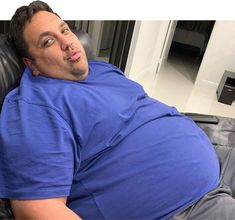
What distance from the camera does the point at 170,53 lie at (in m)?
4.52

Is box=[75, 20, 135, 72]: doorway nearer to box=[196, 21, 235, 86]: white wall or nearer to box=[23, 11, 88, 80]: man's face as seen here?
box=[23, 11, 88, 80]: man's face

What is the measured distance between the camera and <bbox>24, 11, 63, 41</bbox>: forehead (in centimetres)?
112

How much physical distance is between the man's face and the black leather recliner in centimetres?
7

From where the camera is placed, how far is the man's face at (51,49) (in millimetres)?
1124

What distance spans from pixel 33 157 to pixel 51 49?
46cm

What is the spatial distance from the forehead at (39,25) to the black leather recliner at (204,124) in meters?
0.11

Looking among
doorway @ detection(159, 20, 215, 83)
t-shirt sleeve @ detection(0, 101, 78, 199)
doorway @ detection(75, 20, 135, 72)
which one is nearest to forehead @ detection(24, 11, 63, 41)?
t-shirt sleeve @ detection(0, 101, 78, 199)

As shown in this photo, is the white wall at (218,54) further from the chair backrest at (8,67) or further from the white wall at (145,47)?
the chair backrest at (8,67)

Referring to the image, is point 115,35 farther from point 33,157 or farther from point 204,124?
point 33,157

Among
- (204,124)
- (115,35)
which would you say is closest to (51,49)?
(204,124)

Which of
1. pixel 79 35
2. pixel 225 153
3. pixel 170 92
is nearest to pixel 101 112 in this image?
pixel 79 35

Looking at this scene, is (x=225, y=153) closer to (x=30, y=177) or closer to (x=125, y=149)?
(x=125, y=149)

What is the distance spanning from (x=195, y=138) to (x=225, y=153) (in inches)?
9.0

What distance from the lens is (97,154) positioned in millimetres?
1033
